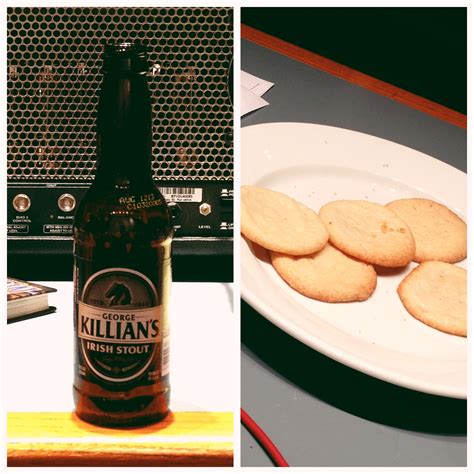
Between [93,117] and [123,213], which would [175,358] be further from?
[93,117]

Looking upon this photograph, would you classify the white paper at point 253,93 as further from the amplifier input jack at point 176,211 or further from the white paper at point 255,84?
the amplifier input jack at point 176,211

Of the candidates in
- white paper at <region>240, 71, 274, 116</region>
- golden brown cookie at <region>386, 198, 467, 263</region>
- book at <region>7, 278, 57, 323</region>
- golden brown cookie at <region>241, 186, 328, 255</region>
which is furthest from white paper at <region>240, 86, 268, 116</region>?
book at <region>7, 278, 57, 323</region>

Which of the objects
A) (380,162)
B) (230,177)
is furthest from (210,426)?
(380,162)

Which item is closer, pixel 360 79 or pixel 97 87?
pixel 97 87

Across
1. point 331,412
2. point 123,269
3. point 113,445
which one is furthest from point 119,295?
point 331,412

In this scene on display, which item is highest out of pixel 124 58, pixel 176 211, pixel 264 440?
pixel 124 58

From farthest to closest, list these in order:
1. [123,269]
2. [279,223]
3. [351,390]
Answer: [279,223]
[351,390]
[123,269]
